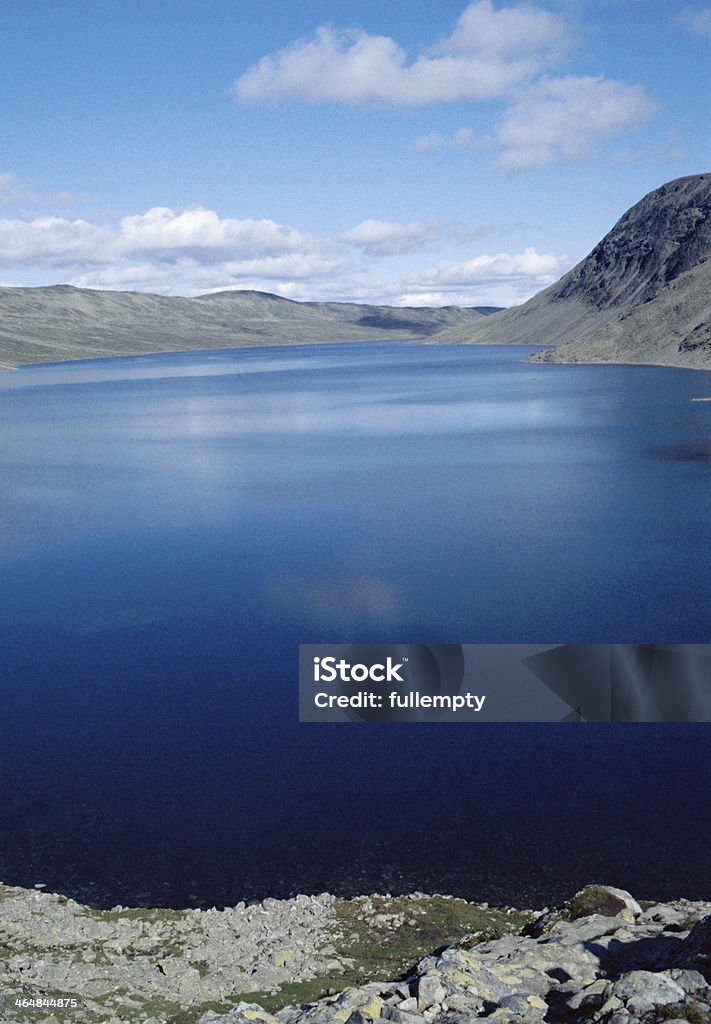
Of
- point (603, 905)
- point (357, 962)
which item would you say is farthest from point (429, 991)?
point (603, 905)

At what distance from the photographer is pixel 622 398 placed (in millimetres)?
103812

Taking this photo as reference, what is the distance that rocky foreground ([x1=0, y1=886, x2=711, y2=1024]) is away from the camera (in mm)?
12883

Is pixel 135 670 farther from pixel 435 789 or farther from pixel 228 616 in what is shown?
pixel 435 789

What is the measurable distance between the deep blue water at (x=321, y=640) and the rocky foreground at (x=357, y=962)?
4.57ft

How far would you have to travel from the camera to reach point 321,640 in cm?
3036

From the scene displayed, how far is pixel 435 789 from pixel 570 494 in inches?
1350

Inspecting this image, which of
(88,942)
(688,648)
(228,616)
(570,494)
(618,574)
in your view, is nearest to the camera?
(88,942)

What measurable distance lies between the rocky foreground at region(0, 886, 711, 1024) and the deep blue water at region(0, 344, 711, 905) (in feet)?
4.57

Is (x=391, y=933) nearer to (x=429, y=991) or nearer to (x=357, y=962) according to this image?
(x=357, y=962)

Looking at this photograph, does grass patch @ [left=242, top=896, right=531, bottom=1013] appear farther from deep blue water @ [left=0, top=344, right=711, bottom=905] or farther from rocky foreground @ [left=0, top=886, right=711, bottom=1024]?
deep blue water @ [left=0, top=344, right=711, bottom=905]

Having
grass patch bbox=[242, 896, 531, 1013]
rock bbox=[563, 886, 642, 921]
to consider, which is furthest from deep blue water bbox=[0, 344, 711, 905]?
rock bbox=[563, 886, 642, 921]

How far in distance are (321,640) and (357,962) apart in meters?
15.3

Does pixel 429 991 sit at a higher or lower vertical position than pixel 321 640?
lower

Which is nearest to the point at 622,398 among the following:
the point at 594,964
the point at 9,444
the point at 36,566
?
the point at 9,444
